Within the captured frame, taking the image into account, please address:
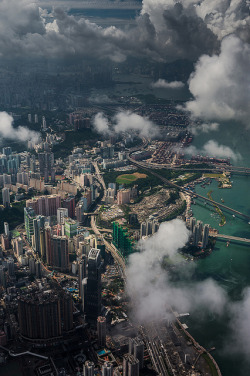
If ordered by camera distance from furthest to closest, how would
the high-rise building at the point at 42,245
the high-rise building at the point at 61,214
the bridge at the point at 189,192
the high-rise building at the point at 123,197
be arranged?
the high-rise building at the point at 123,197 < the bridge at the point at 189,192 < the high-rise building at the point at 61,214 < the high-rise building at the point at 42,245

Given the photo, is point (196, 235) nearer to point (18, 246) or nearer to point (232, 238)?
point (232, 238)

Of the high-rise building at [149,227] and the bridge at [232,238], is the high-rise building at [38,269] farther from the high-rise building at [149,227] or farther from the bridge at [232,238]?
the bridge at [232,238]

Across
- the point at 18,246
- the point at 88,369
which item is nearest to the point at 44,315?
the point at 88,369

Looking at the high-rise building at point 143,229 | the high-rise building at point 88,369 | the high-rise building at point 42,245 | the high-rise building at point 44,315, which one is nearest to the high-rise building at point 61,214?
the high-rise building at point 42,245

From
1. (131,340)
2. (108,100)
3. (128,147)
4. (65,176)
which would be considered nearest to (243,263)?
(131,340)

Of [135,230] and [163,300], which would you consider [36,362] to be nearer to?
[163,300]
